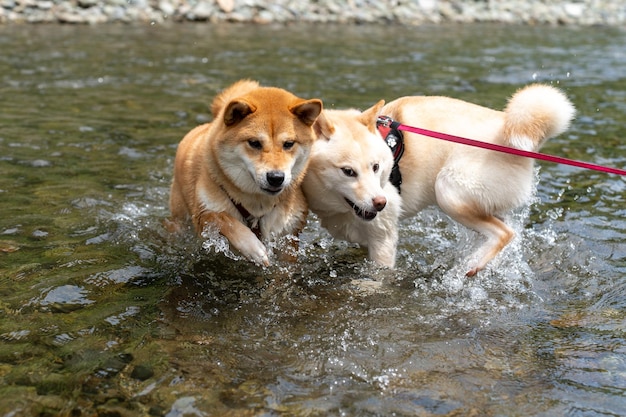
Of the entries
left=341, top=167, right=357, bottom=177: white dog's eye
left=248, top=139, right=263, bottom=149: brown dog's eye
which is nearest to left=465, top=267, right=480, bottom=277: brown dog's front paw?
left=341, top=167, right=357, bottom=177: white dog's eye

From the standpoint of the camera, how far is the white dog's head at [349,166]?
4215mm

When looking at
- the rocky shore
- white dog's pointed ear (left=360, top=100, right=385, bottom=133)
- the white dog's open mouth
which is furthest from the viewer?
the rocky shore

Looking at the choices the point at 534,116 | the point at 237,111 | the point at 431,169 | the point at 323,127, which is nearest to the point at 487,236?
the point at 431,169

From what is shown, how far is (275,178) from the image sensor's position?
387cm

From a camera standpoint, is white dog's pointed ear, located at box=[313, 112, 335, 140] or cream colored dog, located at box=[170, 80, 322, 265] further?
white dog's pointed ear, located at box=[313, 112, 335, 140]

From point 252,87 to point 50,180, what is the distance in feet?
7.56

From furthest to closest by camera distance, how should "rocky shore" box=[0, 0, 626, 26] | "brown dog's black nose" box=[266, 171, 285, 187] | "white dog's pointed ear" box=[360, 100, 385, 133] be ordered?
1. "rocky shore" box=[0, 0, 626, 26]
2. "white dog's pointed ear" box=[360, 100, 385, 133]
3. "brown dog's black nose" box=[266, 171, 285, 187]

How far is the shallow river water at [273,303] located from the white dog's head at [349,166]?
546mm

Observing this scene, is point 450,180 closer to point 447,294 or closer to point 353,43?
point 447,294

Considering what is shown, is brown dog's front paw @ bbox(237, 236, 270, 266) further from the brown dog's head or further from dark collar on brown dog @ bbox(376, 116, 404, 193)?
dark collar on brown dog @ bbox(376, 116, 404, 193)

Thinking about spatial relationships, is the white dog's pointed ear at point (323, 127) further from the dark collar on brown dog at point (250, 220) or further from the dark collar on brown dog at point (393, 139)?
the dark collar on brown dog at point (250, 220)

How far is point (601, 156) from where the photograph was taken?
286 inches

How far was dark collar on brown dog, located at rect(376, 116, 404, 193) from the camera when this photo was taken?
15.2 ft

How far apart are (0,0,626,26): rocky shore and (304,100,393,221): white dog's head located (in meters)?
12.6
